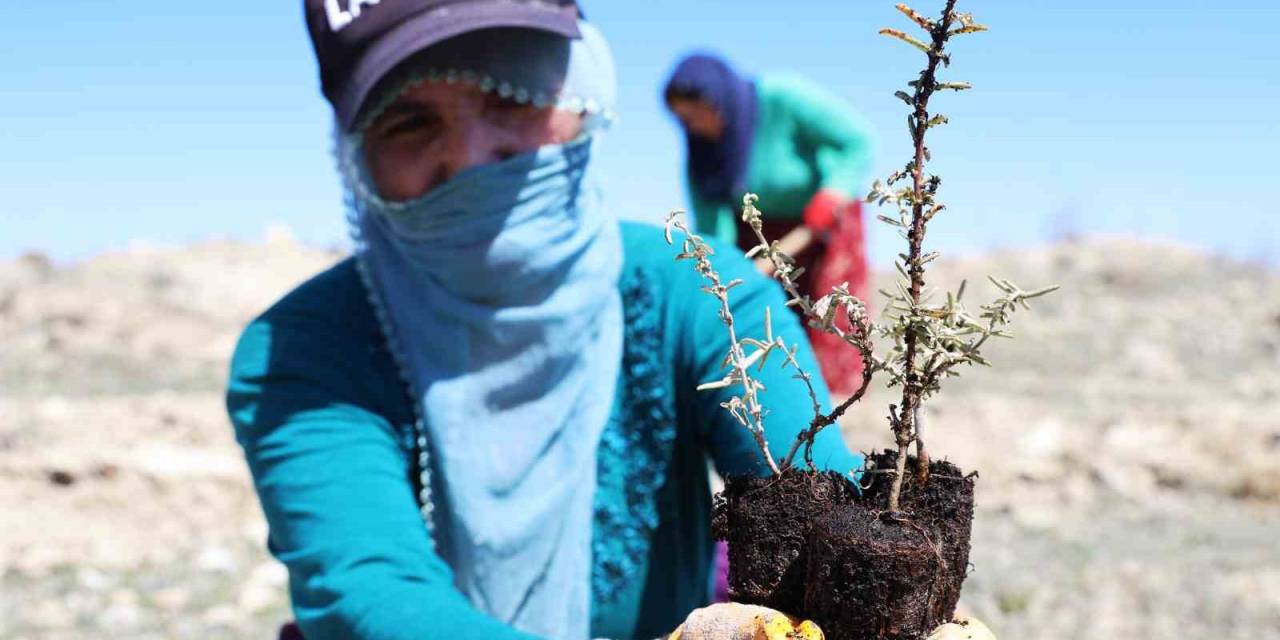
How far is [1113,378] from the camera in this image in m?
11.7

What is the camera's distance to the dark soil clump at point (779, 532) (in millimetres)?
1139

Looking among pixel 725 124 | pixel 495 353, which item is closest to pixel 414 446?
pixel 495 353

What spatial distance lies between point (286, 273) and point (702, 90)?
8.16m

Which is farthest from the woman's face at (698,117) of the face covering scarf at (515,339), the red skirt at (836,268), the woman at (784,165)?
the face covering scarf at (515,339)

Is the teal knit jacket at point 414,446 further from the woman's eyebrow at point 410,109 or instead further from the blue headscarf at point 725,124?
the blue headscarf at point 725,124

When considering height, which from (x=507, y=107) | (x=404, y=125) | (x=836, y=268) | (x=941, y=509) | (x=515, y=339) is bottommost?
(x=941, y=509)

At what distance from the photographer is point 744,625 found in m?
1.08

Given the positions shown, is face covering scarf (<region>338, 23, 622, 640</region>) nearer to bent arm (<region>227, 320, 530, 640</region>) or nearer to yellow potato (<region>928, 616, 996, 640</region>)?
bent arm (<region>227, 320, 530, 640</region>)

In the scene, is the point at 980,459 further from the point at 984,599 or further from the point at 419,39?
the point at 419,39

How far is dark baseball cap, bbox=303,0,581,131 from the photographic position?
2.03 meters

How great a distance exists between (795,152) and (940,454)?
→ 2011 mm

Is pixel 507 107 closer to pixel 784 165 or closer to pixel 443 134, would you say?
pixel 443 134

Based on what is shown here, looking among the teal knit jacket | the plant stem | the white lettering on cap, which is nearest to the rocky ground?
the teal knit jacket

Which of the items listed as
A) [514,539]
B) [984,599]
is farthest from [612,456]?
[984,599]
